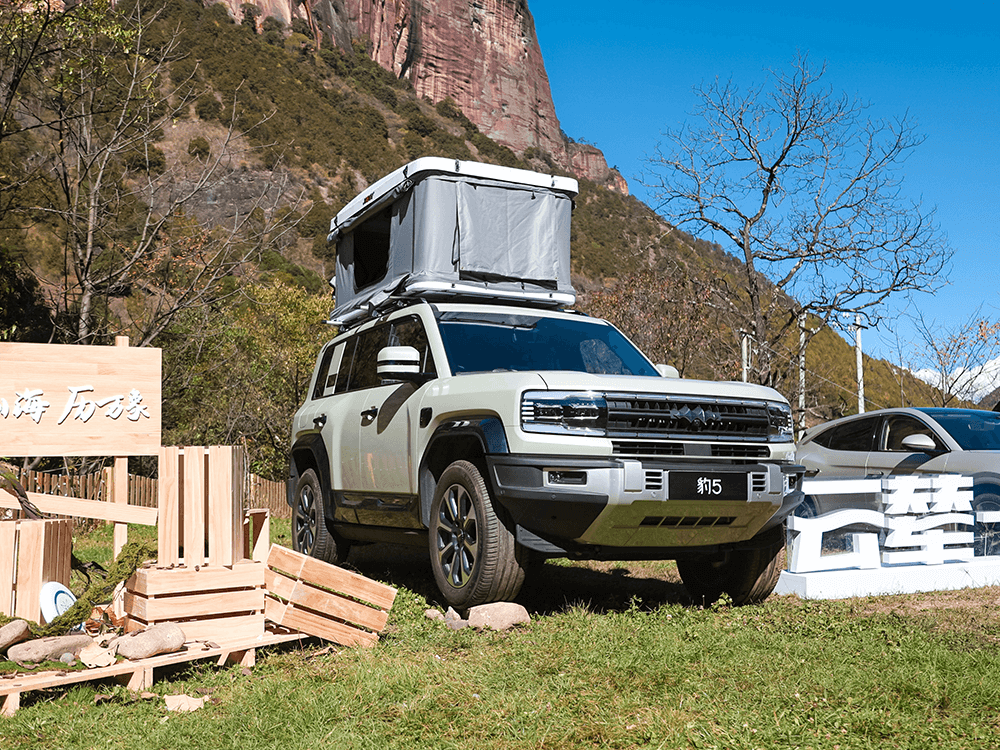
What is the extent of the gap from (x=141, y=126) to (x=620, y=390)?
1161 cm

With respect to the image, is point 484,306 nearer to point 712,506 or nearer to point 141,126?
point 712,506

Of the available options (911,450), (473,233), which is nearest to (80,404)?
(473,233)

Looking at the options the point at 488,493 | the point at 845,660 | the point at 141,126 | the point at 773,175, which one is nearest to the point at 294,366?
the point at 141,126

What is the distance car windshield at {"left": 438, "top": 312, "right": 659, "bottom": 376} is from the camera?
6.89 m

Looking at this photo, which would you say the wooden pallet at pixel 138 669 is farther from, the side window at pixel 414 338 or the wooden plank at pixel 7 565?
the side window at pixel 414 338

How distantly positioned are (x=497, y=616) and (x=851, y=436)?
247 inches

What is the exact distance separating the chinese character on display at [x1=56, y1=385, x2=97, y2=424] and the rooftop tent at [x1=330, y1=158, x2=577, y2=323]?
8.70 ft

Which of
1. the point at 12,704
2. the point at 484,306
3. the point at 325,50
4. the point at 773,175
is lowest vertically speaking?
the point at 12,704

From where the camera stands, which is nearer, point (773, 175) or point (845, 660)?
point (845, 660)

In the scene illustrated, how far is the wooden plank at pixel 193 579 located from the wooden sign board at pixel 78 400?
1.13m

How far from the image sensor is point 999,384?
25.6 metres

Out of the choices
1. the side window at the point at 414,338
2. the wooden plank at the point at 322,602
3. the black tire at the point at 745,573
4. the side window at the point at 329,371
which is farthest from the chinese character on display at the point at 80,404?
the black tire at the point at 745,573

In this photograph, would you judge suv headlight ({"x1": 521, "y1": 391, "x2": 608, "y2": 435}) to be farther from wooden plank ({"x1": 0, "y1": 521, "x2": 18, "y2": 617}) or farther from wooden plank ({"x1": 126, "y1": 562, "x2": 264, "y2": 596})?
wooden plank ({"x1": 0, "y1": 521, "x2": 18, "y2": 617})

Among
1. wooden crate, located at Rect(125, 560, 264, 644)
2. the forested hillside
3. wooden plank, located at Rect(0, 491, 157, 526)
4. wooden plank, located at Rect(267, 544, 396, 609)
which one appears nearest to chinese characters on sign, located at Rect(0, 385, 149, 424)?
wooden plank, located at Rect(0, 491, 157, 526)
